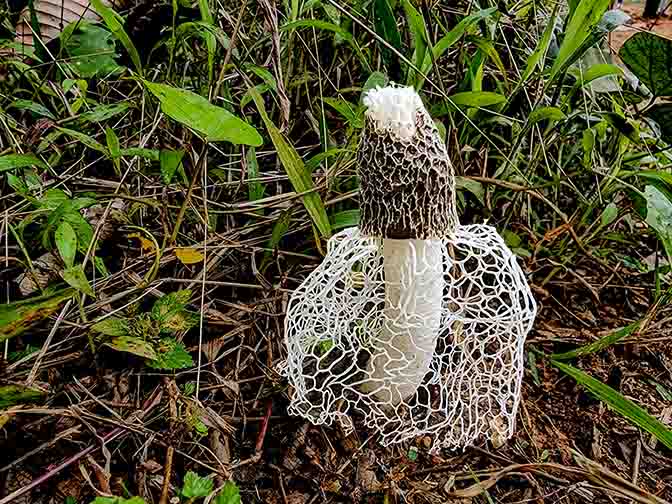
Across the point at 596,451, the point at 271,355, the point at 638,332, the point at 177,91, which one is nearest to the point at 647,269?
the point at 638,332

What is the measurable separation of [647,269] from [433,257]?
1.12 metres

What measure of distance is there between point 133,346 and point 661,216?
1.35 metres

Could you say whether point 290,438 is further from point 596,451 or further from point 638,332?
point 638,332

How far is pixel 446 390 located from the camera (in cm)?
159

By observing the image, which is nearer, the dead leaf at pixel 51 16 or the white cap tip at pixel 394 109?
the white cap tip at pixel 394 109

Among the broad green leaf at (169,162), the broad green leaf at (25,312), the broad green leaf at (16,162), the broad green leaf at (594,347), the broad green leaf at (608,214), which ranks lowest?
the broad green leaf at (594,347)

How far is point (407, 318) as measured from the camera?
1.44m

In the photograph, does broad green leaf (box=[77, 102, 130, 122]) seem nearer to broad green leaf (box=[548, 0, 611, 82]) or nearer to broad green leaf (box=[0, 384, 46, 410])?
broad green leaf (box=[0, 384, 46, 410])

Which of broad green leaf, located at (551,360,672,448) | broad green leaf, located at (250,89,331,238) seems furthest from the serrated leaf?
broad green leaf, located at (551,360,672,448)

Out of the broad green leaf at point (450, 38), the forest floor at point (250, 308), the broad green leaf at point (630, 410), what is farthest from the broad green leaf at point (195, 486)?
the broad green leaf at point (450, 38)

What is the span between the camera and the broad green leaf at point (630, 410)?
4.61 ft

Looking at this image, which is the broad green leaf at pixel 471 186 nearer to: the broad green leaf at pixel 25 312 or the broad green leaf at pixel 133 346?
the broad green leaf at pixel 133 346

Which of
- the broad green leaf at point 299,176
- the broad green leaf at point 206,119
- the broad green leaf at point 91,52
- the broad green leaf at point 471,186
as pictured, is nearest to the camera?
the broad green leaf at point 206,119

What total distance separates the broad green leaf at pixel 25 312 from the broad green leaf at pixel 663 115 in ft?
4.84
